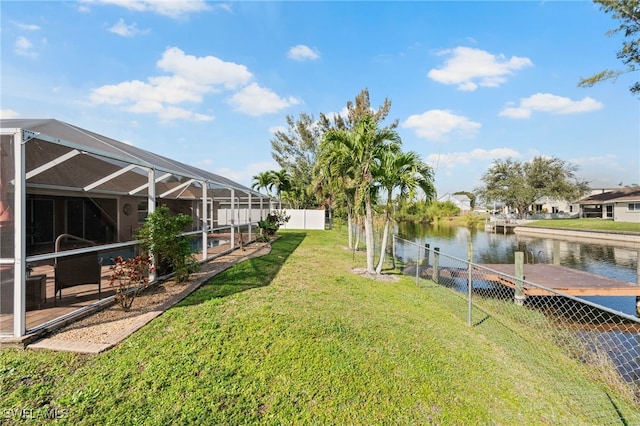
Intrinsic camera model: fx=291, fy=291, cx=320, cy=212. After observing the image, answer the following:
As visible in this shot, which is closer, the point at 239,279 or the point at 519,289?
the point at 239,279

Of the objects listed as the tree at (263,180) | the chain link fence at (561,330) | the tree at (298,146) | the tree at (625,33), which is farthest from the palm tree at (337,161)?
the tree at (625,33)

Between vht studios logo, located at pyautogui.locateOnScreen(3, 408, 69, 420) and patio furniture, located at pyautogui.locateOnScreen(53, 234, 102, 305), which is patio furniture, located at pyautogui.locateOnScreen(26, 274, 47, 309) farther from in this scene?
vht studios logo, located at pyautogui.locateOnScreen(3, 408, 69, 420)

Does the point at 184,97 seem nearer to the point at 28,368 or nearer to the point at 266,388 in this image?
the point at 28,368

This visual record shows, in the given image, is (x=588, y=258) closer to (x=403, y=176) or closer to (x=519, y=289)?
(x=519, y=289)

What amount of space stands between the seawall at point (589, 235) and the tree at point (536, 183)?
10990 mm

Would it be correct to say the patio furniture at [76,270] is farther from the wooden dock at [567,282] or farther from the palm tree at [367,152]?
the wooden dock at [567,282]

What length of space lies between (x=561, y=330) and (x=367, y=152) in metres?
6.14

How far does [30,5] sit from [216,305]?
7214 millimetres

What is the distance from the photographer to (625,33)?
22.3 metres

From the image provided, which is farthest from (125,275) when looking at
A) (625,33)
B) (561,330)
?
(625,33)

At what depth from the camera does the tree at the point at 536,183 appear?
124ft

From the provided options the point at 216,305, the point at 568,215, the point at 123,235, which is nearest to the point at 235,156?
the point at 123,235

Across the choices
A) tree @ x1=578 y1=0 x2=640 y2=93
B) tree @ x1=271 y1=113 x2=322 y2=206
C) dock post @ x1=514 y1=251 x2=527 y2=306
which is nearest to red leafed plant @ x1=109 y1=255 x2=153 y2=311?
dock post @ x1=514 y1=251 x2=527 y2=306

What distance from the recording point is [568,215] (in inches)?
1772
